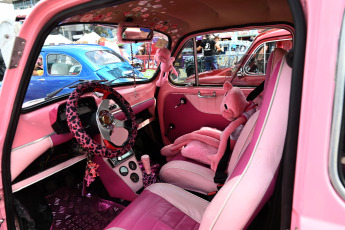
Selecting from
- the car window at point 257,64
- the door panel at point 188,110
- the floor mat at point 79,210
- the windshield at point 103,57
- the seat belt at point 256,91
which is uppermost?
the windshield at point 103,57

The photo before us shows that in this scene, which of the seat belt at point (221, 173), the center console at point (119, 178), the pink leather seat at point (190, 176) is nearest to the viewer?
the seat belt at point (221, 173)

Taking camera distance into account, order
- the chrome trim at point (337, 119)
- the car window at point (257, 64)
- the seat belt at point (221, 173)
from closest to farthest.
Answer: the chrome trim at point (337, 119) → the seat belt at point (221, 173) → the car window at point (257, 64)

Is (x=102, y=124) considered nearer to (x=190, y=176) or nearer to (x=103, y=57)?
(x=190, y=176)

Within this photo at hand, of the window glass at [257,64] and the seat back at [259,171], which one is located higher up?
the window glass at [257,64]

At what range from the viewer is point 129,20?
2.01 meters

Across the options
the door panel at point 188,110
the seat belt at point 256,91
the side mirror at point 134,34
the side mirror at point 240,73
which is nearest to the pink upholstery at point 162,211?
the seat belt at point 256,91

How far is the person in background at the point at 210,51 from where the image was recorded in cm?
275

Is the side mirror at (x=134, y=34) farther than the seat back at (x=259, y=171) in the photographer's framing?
Yes

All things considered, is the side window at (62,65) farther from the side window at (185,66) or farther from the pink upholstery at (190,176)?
the pink upholstery at (190,176)

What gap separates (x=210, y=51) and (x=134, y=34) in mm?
982

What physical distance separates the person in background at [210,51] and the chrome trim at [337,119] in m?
2.18

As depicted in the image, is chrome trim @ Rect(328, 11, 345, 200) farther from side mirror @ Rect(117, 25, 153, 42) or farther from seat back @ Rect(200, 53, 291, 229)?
side mirror @ Rect(117, 25, 153, 42)

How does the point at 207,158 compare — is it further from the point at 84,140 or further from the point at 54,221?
the point at 54,221

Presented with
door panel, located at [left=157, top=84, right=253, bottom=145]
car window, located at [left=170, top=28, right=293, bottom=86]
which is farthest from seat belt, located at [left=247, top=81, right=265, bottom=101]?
car window, located at [left=170, top=28, right=293, bottom=86]
